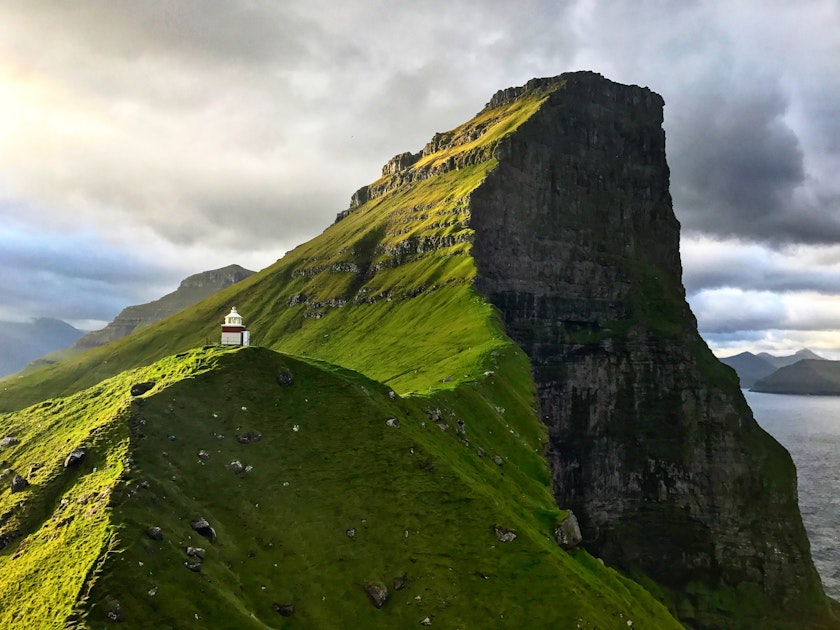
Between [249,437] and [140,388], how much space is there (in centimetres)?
1204

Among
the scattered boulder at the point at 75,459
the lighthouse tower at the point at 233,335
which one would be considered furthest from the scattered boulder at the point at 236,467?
the lighthouse tower at the point at 233,335

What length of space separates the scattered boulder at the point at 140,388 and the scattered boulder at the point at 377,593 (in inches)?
1085

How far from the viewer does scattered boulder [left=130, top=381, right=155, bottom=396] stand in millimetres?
53594

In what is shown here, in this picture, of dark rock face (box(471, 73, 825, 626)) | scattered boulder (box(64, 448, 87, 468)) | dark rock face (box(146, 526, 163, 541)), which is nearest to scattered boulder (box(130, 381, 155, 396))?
scattered boulder (box(64, 448, 87, 468))

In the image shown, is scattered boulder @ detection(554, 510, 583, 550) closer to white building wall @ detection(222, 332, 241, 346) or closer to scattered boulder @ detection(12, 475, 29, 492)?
white building wall @ detection(222, 332, 241, 346)

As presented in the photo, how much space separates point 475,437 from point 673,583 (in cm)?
14938

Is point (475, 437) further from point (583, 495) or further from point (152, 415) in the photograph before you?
point (583, 495)

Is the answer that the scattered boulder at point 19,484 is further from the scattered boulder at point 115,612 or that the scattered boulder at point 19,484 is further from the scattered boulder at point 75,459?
the scattered boulder at point 115,612

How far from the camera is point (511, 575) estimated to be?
49.0 metres

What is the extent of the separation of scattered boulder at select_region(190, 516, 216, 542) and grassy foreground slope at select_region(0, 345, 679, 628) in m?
0.56

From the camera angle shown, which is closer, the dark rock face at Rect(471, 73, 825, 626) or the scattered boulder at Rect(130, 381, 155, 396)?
the scattered boulder at Rect(130, 381, 155, 396)

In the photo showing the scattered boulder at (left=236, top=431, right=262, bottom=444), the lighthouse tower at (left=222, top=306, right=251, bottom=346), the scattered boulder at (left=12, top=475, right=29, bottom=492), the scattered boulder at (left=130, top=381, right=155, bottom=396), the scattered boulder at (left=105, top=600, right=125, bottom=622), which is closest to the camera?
the scattered boulder at (left=105, top=600, right=125, bottom=622)

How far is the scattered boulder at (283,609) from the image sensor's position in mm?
40156

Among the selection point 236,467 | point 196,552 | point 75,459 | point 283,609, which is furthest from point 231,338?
point 283,609
